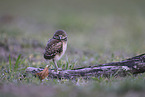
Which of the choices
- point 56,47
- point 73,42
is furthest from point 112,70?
point 73,42

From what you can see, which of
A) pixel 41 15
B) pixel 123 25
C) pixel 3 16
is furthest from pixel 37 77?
pixel 41 15

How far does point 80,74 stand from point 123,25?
11025mm

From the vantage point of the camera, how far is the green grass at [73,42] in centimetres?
399

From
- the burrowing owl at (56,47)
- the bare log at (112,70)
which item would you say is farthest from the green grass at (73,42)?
the burrowing owl at (56,47)

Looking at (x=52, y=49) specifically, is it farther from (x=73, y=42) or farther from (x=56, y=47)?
(x=73, y=42)

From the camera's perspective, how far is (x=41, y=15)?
64.5 feet

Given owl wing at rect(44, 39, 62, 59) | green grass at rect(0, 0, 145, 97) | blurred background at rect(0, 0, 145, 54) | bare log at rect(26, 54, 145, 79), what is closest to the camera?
green grass at rect(0, 0, 145, 97)

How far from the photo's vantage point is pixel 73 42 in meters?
11.8

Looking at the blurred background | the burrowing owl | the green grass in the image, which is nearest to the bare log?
the green grass

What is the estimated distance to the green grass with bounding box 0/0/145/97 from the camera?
3.99 metres

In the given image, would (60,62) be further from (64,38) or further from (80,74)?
(80,74)

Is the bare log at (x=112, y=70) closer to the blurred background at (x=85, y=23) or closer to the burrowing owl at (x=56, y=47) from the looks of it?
the burrowing owl at (x=56, y=47)

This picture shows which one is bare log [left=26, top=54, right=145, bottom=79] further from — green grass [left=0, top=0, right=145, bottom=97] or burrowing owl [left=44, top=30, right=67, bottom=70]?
burrowing owl [left=44, top=30, right=67, bottom=70]

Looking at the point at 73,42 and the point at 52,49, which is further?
the point at 73,42
